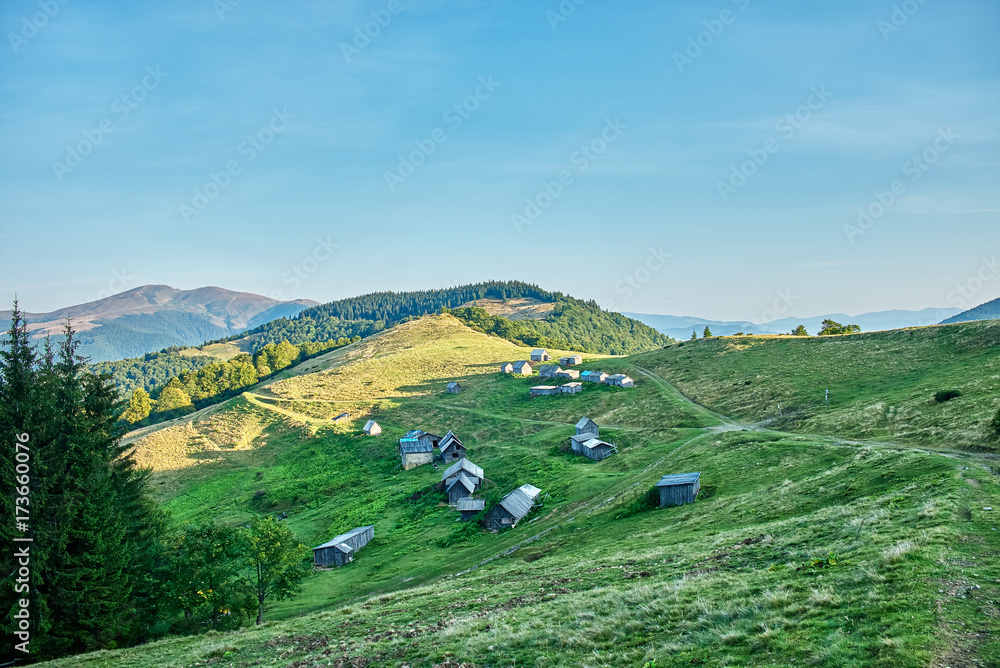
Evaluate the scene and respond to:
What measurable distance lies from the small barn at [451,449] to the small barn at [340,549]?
997 inches

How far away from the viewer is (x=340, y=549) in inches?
2031

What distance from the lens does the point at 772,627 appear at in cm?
1448

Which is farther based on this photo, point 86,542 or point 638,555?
point 86,542

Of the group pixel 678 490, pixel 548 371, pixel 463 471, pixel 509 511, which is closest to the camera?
pixel 678 490

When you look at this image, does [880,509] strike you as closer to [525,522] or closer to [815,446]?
[815,446]

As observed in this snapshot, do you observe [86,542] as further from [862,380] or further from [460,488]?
[862,380]

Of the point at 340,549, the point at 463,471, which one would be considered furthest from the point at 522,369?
the point at 340,549

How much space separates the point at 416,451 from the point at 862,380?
60369mm

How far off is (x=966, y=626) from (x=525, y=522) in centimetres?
4033

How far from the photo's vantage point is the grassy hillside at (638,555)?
47.2 feet

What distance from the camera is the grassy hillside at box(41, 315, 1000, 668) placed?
47.2ft

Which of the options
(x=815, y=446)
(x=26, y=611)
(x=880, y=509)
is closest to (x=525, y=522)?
(x=815, y=446)

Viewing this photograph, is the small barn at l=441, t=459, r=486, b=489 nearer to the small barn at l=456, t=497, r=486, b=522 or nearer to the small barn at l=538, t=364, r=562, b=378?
the small barn at l=456, t=497, r=486, b=522

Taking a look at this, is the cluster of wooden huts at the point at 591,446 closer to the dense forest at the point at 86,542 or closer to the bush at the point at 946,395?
the bush at the point at 946,395
